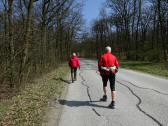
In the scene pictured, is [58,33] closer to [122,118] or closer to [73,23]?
[73,23]

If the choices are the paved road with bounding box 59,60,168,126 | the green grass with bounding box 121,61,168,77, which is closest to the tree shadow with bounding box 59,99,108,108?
the paved road with bounding box 59,60,168,126

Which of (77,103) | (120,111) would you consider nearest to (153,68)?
(77,103)

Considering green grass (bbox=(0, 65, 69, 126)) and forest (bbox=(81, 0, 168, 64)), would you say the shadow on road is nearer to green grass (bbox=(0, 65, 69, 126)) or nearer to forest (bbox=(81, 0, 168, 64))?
green grass (bbox=(0, 65, 69, 126))

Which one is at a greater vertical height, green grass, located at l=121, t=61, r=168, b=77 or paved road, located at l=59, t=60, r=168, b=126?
paved road, located at l=59, t=60, r=168, b=126

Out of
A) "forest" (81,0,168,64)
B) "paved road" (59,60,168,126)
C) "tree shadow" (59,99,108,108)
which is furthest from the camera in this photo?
"forest" (81,0,168,64)

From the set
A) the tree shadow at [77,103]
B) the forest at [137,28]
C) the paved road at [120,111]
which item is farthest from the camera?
the forest at [137,28]

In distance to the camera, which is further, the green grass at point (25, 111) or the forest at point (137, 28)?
the forest at point (137, 28)

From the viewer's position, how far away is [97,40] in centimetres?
10025

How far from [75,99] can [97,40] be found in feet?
286

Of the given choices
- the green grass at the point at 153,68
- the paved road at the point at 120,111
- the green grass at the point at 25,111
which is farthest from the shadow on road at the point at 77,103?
the green grass at the point at 153,68

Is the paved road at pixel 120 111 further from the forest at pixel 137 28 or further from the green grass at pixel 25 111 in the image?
the forest at pixel 137 28

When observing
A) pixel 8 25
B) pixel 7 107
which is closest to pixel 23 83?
pixel 8 25

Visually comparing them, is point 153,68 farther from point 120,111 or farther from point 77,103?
point 120,111

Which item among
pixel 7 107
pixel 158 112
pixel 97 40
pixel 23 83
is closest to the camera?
pixel 158 112
